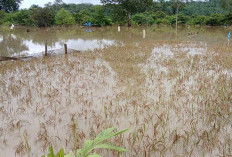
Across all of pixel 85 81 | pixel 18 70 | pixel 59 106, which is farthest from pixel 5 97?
pixel 18 70

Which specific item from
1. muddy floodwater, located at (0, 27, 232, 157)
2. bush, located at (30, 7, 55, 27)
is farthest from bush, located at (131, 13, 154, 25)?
muddy floodwater, located at (0, 27, 232, 157)

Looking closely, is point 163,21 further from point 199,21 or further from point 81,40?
point 81,40

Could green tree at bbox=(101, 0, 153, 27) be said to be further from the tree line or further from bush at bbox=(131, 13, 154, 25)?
bush at bbox=(131, 13, 154, 25)

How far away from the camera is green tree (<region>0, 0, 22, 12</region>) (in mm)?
46275

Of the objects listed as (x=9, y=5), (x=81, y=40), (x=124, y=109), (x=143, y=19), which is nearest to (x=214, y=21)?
(x=143, y=19)

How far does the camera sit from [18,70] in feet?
24.4

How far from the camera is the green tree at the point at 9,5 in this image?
4628 centimetres

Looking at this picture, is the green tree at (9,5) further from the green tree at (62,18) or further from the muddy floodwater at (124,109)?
the muddy floodwater at (124,109)

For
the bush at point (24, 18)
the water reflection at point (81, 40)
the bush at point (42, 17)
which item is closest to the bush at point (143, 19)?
the water reflection at point (81, 40)

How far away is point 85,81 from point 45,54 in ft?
17.1

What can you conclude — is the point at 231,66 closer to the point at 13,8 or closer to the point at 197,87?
the point at 197,87

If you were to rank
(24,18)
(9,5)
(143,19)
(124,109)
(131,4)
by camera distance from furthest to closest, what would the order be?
1. (9,5)
2. (143,19)
3. (24,18)
4. (131,4)
5. (124,109)

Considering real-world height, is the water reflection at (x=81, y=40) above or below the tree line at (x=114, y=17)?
below

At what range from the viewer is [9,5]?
1903 inches
